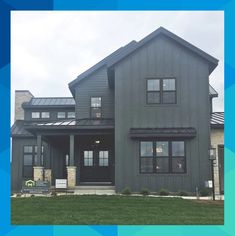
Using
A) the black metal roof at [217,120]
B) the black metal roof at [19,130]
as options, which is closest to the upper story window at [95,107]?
the black metal roof at [19,130]

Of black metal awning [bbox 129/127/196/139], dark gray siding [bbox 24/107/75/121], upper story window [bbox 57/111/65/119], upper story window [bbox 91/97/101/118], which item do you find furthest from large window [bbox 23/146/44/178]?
black metal awning [bbox 129/127/196/139]

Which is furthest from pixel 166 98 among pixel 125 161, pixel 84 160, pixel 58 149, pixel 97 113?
pixel 58 149

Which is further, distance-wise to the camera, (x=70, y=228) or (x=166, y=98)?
(x=166, y=98)

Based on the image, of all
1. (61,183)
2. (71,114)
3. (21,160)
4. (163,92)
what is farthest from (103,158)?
(71,114)

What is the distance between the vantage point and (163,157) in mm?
19484

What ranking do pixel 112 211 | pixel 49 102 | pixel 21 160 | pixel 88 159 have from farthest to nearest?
pixel 49 102 < pixel 21 160 < pixel 88 159 < pixel 112 211

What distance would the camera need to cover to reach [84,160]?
24266 mm

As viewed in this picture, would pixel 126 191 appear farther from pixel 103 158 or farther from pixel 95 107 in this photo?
pixel 95 107

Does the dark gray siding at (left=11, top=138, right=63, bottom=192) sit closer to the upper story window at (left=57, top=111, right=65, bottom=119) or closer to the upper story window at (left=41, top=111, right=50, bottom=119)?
the upper story window at (left=41, top=111, right=50, bottom=119)

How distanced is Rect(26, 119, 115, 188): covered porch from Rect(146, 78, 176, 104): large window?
8.30 ft

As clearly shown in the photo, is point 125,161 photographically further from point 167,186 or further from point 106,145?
point 106,145

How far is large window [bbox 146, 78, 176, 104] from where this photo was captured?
19891 millimetres

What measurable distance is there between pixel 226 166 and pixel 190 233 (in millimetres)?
1538

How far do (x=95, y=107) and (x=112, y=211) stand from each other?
1228 cm
